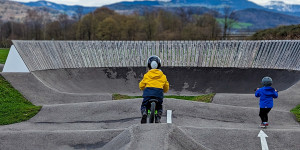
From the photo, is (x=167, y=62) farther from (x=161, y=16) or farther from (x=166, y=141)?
(x=161, y=16)

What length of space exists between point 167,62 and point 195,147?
16262mm

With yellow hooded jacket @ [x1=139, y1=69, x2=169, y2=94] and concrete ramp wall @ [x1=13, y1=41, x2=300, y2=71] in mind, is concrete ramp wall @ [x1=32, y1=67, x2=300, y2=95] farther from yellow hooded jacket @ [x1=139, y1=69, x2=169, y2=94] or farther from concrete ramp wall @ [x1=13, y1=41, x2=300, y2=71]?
yellow hooded jacket @ [x1=139, y1=69, x2=169, y2=94]

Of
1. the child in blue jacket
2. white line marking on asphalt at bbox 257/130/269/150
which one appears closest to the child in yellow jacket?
white line marking on asphalt at bbox 257/130/269/150

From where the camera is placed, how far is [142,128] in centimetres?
868

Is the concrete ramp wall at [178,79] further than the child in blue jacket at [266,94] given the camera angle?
Yes

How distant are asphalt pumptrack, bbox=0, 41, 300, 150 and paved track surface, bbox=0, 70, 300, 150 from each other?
0.03 meters

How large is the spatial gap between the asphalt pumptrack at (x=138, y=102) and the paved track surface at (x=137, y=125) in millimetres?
27

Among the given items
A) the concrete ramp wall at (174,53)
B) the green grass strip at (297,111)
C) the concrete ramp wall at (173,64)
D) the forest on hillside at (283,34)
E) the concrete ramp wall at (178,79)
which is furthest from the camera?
the forest on hillside at (283,34)

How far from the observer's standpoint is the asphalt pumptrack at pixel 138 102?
32.4 ft

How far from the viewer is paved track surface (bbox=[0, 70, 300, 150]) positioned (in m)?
8.72

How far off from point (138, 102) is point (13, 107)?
5216 mm

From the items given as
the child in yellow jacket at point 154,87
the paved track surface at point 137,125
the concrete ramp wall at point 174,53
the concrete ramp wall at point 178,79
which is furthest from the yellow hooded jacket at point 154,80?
the concrete ramp wall at point 174,53

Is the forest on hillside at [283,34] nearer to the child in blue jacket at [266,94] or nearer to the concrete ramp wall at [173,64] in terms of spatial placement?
the concrete ramp wall at [173,64]

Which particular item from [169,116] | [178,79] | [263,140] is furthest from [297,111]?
[178,79]
